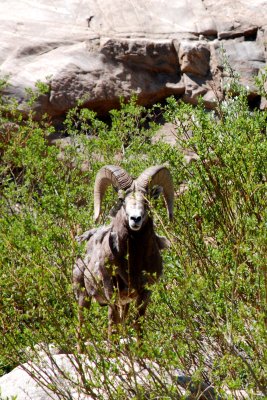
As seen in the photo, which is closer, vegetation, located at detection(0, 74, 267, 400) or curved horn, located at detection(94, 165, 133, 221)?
vegetation, located at detection(0, 74, 267, 400)

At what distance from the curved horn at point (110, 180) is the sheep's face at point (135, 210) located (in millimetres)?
416

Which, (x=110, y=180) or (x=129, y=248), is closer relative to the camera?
(x=129, y=248)

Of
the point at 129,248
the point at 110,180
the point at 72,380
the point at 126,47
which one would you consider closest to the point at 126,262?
the point at 129,248

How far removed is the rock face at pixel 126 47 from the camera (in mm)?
20719

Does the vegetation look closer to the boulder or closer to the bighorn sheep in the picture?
the boulder

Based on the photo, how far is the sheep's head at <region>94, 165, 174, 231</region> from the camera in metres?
8.61

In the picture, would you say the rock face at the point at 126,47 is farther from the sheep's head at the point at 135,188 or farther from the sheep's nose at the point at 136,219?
the sheep's nose at the point at 136,219

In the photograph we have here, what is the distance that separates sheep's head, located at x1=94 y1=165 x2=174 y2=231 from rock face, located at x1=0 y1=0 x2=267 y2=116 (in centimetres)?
1034

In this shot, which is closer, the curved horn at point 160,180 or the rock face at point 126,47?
the curved horn at point 160,180

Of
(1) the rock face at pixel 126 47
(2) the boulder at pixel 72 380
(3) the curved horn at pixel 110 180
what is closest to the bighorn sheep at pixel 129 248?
(3) the curved horn at pixel 110 180

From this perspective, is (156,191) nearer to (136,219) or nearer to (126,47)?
(136,219)

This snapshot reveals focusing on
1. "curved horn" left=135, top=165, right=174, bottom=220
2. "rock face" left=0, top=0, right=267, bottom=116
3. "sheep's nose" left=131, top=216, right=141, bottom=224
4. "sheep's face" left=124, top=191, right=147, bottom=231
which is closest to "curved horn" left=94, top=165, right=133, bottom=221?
"curved horn" left=135, top=165, right=174, bottom=220

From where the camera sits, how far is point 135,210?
8.61 meters

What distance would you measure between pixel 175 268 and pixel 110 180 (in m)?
1.78
